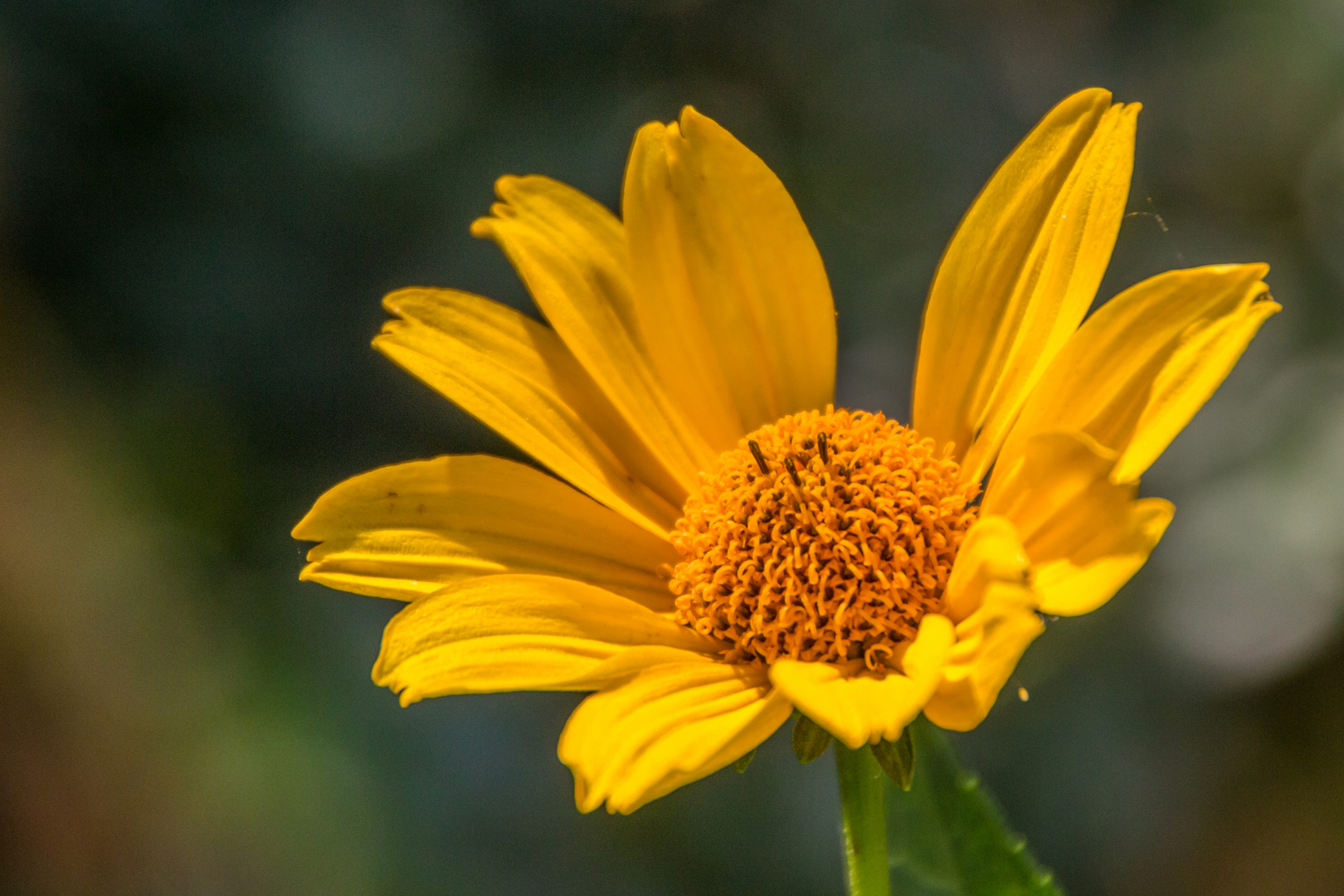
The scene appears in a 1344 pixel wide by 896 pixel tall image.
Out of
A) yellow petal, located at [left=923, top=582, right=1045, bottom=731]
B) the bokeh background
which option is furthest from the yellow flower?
the bokeh background

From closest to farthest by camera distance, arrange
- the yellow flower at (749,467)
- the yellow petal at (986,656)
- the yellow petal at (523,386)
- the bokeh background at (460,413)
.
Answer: the yellow petal at (986,656) < the yellow flower at (749,467) < the yellow petal at (523,386) < the bokeh background at (460,413)

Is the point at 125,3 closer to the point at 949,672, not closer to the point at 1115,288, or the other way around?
the point at 1115,288

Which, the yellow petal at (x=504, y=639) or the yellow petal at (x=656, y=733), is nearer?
the yellow petal at (x=656, y=733)

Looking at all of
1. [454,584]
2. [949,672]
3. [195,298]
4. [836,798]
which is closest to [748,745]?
[949,672]

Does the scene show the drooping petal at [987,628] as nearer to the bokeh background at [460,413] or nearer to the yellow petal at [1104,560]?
the yellow petal at [1104,560]

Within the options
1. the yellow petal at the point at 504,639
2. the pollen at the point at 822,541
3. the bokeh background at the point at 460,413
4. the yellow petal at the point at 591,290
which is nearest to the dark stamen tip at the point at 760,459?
the pollen at the point at 822,541

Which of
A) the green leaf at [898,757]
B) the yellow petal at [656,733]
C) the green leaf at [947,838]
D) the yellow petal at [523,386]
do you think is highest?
the yellow petal at [523,386]

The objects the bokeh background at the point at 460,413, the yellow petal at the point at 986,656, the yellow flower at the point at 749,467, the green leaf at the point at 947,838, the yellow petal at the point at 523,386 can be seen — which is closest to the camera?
the yellow petal at the point at 986,656

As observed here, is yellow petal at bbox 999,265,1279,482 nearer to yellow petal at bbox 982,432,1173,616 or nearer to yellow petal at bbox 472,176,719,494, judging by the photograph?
yellow petal at bbox 982,432,1173,616
